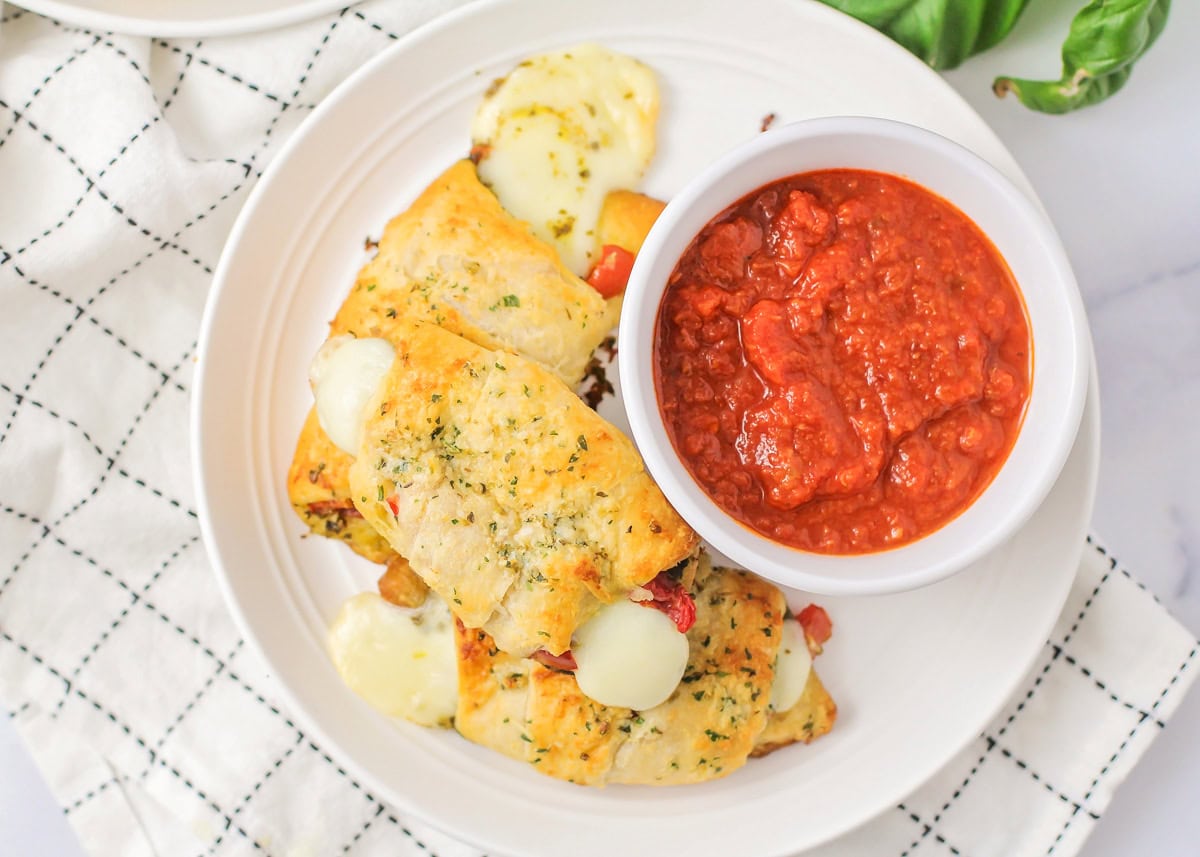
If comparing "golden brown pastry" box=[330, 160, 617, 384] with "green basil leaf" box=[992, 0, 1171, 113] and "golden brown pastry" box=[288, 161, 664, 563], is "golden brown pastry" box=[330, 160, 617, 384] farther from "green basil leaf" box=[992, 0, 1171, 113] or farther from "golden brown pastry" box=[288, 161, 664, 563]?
"green basil leaf" box=[992, 0, 1171, 113]

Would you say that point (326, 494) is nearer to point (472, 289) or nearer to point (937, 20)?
point (472, 289)

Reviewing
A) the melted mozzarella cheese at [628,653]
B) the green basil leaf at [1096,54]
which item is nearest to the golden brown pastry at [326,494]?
the melted mozzarella cheese at [628,653]

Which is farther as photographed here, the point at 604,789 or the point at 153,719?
the point at 153,719

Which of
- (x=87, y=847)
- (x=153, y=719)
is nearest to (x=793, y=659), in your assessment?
(x=153, y=719)

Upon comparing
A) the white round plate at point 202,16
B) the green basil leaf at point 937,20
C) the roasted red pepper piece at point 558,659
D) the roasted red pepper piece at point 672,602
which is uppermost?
the green basil leaf at point 937,20

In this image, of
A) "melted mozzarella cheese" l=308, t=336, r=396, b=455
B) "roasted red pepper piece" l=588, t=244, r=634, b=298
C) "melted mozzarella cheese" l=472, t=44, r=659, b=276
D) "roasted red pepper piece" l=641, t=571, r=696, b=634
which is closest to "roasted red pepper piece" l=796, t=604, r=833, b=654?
"roasted red pepper piece" l=641, t=571, r=696, b=634

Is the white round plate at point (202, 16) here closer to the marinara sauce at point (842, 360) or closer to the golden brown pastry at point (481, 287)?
the golden brown pastry at point (481, 287)

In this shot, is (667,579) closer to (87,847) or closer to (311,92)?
(311,92)
